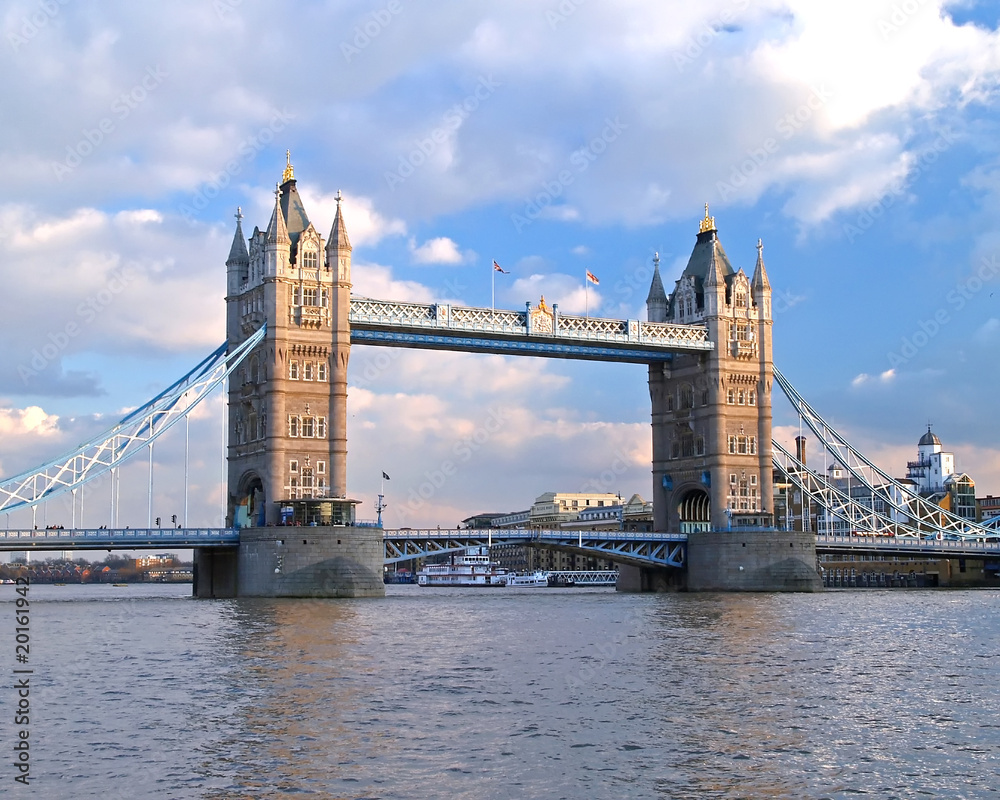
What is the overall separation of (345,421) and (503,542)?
15065mm

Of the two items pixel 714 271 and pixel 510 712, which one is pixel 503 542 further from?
pixel 510 712

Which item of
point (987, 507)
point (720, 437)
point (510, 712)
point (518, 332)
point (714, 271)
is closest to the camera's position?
point (510, 712)

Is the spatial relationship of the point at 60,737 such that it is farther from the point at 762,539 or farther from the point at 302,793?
the point at 762,539

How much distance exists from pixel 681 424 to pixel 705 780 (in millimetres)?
85642

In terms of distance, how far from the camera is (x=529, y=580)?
17312cm

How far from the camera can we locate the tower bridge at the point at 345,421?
3278 inches

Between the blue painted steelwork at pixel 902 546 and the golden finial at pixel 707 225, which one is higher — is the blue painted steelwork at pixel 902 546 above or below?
below

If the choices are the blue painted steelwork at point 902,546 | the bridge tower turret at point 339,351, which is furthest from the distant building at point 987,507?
the bridge tower turret at point 339,351

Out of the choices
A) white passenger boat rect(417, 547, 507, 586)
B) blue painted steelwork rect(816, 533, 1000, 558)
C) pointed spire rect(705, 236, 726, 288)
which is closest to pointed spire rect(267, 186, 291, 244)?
pointed spire rect(705, 236, 726, 288)

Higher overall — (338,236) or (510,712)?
(338,236)

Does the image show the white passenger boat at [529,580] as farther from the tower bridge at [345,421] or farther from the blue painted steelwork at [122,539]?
the blue painted steelwork at [122,539]

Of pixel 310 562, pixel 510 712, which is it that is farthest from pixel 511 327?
pixel 510 712

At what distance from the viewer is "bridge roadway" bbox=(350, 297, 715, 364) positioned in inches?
3617

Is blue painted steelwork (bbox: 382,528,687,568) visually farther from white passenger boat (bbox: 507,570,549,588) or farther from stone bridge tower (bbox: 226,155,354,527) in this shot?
white passenger boat (bbox: 507,570,549,588)
